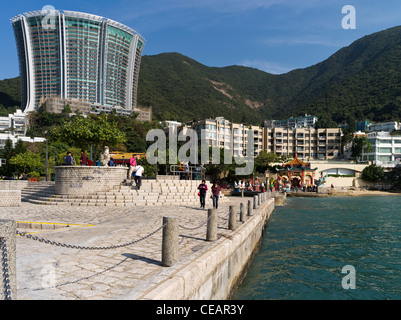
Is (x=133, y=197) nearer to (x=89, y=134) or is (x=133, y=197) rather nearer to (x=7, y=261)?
(x=89, y=134)

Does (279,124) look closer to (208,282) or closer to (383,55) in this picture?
(383,55)

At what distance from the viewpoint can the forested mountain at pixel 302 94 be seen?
122 metres

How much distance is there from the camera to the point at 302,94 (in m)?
172

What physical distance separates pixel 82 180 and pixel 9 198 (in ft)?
11.7

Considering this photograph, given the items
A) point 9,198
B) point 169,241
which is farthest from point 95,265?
point 9,198

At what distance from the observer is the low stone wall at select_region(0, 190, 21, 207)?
14.0 meters

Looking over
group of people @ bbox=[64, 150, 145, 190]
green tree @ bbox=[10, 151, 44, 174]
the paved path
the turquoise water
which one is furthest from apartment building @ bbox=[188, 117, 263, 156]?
the paved path

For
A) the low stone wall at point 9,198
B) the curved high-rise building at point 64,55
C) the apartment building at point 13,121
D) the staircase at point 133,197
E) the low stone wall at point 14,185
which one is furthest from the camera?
the curved high-rise building at point 64,55

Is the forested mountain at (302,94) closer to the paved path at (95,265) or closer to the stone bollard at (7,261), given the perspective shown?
the paved path at (95,265)

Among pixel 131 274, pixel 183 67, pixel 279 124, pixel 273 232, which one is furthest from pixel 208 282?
pixel 183 67

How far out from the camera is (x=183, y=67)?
192 meters

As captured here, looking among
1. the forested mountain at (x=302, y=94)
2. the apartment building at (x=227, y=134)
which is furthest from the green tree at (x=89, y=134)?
the forested mountain at (x=302, y=94)

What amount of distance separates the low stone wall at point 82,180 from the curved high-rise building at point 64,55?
120891 mm

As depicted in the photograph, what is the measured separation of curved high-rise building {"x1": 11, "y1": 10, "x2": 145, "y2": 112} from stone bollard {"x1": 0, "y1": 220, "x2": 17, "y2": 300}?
135573 mm
